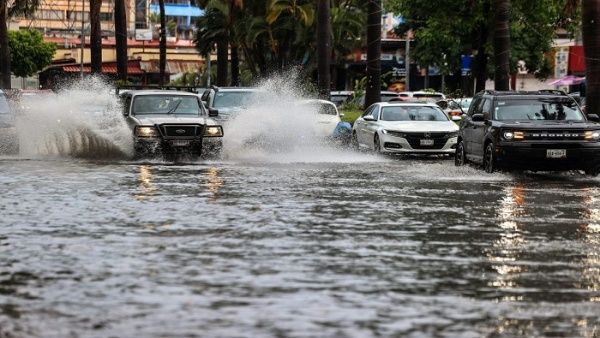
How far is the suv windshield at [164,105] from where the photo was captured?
2936 centimetres

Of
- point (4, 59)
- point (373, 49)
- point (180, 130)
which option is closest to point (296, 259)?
point (180, 130)

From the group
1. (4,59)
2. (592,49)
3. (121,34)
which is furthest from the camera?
(4,59)

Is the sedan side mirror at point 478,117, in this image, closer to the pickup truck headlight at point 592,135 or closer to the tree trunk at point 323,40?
the pickup truck headlight at point 592,135

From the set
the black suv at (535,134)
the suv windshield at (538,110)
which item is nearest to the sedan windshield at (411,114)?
the black suv at (535,134)

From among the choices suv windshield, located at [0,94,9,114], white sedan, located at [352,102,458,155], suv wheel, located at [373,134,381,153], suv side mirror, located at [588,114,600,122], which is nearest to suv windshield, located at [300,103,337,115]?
white sedan, located at [352,102,458,155]

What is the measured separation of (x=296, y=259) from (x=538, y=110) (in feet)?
45.8

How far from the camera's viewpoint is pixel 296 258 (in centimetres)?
1230

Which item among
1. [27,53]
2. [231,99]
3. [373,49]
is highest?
[373,49]

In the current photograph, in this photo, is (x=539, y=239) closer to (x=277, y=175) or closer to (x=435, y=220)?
(x=435, y=220)

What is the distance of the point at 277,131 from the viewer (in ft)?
108

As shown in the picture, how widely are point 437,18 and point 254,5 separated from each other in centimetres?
945

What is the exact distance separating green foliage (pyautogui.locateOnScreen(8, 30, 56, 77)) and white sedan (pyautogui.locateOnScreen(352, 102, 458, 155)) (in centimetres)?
8775

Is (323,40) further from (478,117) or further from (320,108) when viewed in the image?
(478,117)

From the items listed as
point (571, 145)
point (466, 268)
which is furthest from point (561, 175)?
point (466, 268)
